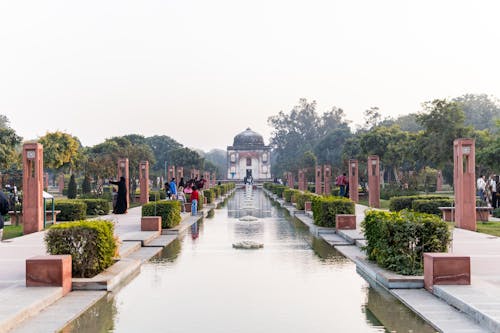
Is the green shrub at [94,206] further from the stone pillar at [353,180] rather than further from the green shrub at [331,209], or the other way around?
the stone pillar at [353,180]

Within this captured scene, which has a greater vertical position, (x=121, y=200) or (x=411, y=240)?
(x=121, y=200)

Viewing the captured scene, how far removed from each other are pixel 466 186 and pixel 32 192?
10.6 meters

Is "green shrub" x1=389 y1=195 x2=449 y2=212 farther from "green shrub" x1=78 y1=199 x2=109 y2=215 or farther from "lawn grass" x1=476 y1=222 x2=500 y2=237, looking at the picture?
"green shrub" x1=78 y1=199 x2=109 y2=215

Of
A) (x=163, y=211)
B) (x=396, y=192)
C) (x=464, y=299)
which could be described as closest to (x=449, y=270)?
(x=464, y=299)

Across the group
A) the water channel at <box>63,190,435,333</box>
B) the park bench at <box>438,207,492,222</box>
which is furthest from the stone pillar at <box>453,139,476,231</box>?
the water channel at <box>63,190,435,333</box>

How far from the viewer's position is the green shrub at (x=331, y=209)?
1511cm

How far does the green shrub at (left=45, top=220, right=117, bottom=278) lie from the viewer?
8.09 metres

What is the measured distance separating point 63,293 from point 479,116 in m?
65.2

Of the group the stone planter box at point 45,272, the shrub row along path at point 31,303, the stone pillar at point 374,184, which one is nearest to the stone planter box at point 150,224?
the shrub row along path at point 31,303

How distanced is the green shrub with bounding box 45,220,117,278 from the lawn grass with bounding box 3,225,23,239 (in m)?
6.73

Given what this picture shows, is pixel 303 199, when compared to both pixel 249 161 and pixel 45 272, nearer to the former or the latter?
pixel 45 272

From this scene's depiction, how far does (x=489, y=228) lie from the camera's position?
1529 centimetres

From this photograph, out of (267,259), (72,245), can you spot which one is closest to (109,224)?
(72,245)

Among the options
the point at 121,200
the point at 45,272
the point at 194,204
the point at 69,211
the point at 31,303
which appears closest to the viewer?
the point at 31,303
